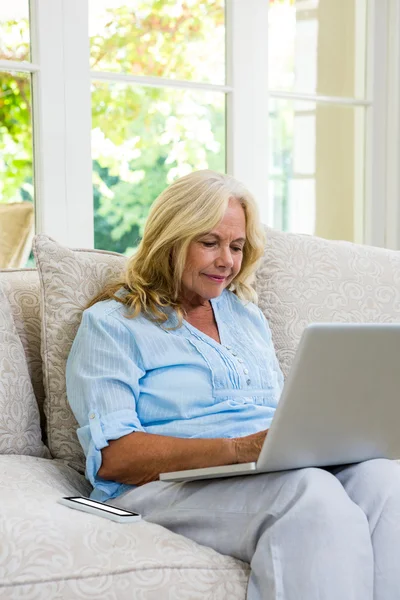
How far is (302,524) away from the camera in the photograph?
1382mm

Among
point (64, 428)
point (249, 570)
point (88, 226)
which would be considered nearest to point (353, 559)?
point (249, 570)

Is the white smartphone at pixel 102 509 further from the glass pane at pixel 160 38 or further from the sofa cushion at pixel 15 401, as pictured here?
the glass pane at pixel 160 38

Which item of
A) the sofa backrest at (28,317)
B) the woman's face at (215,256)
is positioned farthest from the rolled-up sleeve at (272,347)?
the sofa backrest at (28,317)

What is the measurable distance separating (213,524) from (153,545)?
0.45 ft

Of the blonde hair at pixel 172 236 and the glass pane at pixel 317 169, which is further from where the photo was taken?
the glass pane at pixel 317 169

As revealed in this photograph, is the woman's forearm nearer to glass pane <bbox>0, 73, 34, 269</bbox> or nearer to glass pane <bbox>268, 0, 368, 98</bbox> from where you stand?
glass pane <bbox>0, 73, 34, 269</bbox>

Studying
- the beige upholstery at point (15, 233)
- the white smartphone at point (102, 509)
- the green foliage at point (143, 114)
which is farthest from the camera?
the green foliage at point (143, 114)

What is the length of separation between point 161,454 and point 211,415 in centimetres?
17

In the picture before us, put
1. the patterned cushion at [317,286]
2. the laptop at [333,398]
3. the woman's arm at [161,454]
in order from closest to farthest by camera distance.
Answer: the laptop at [333,398]
the woman's arm at [161,454]
the patterned cushion at [317,286]

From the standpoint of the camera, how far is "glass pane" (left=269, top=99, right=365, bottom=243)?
309 cm

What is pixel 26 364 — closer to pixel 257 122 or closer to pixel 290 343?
pixel 290 343

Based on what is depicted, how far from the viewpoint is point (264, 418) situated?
182 cm

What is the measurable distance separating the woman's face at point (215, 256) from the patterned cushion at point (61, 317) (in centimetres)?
20

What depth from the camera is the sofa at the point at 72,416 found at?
1336 millimetres
